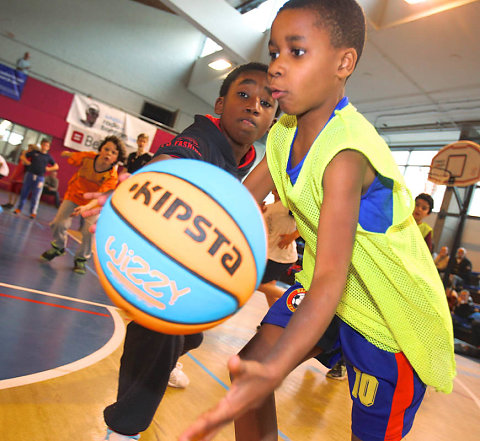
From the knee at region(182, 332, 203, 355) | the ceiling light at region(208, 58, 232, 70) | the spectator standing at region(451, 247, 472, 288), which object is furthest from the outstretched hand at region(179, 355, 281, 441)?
the ceiling light at region(208, 58, 232, 70)

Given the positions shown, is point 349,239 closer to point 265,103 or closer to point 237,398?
point 237,398

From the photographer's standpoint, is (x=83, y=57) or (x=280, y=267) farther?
(x=83, y=57)

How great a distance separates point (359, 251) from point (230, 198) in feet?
1.57

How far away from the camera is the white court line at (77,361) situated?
5.65 ft

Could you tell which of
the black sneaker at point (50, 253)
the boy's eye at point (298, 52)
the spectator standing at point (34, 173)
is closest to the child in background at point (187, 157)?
the boy's eye at point (298, 52)

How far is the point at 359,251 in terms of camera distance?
4.14 feet

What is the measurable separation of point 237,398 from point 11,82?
1363 centimetres

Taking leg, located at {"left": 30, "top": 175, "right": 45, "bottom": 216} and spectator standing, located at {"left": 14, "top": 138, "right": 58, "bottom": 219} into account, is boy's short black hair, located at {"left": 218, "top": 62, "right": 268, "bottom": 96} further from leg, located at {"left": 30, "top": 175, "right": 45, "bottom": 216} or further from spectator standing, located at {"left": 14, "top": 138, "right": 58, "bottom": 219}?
spectator standing, located at {"left": 14, "top": 138, "right": 58, "bottom": 219}

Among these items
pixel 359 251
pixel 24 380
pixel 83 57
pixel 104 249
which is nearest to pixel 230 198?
pixel 104 249

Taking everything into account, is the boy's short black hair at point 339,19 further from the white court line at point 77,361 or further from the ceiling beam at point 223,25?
the ceiling beam at point 223,25

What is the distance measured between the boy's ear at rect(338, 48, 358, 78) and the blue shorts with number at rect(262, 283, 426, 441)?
0.78 m

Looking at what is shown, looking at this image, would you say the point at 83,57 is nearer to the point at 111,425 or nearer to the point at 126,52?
the point at 126,52

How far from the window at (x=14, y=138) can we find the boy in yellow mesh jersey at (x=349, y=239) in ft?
42.1

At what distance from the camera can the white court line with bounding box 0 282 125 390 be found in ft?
5.65
